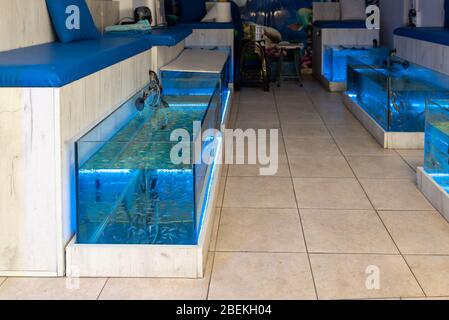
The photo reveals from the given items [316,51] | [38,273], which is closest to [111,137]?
[38,273]

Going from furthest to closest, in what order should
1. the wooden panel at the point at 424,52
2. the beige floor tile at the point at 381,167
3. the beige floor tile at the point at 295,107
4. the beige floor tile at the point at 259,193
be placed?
the beige floor tile at the point at 295,107, the wooden panel at the point at 424,52, the beige floor tile at the point at 381,167, the beige floor tile at the point at 259,193

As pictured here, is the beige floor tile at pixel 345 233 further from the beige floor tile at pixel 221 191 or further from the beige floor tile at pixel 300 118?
the beige floor tile at pixel 300 118

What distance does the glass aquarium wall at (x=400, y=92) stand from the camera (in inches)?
211

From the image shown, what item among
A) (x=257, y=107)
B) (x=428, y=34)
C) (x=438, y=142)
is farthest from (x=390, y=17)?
(x=438, y=142)

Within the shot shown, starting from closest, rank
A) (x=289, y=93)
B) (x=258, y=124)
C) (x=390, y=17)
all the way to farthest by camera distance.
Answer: (x=258, y=124) → (x=289, y=93) → (x=390, y=17)

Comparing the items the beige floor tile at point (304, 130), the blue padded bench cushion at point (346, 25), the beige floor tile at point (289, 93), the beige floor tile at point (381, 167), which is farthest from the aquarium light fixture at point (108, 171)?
the blue padded bench cushion at point (346, 25)

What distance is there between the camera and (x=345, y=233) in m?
3.40

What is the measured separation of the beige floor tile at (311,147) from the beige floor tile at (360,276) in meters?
2.29

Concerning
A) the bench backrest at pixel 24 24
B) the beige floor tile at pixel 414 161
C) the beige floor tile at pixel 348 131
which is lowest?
the beige floor tile at pixel 414 161

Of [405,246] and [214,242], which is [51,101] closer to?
[214,242]

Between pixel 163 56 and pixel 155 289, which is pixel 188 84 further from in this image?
pixel 155 289

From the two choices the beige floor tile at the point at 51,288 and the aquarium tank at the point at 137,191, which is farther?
the aquarium tank at the point at 137,191

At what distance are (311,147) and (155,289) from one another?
3.14 m
